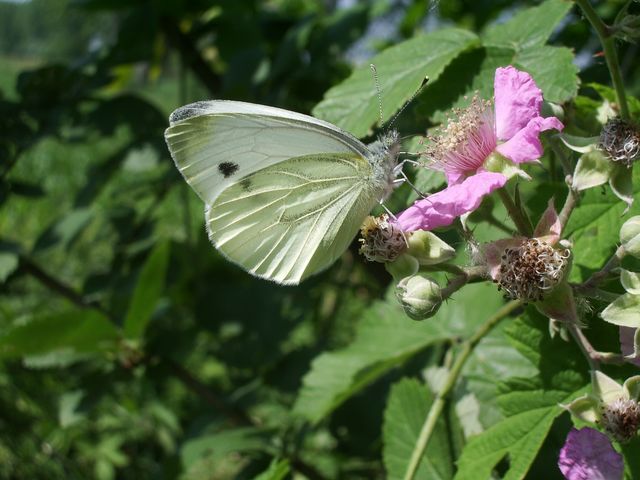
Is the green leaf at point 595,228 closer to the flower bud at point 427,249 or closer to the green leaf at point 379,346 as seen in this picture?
the flower bud at point 427,249

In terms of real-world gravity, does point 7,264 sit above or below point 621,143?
below

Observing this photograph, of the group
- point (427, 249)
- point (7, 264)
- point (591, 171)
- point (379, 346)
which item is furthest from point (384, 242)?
point (7, 264)

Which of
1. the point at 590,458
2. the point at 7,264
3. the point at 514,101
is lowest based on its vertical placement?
the point at 7,264

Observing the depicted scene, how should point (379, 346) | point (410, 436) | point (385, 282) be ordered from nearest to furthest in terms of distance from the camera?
point (410, 436) → point (379, 346) → point (385, 282)

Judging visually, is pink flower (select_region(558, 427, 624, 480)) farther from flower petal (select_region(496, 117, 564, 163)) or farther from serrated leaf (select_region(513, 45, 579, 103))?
serrated leaf (select_region(513, 45, 579, 103))

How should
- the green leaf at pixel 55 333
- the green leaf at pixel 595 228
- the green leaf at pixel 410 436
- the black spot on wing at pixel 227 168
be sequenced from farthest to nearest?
the green leaf at pixel 55 333
the black spot on wing at pixel 227 168
the green leaf at pixel 410 436
the green leaf at pixel 595 228

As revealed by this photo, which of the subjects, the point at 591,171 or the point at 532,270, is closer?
the point at 532,270

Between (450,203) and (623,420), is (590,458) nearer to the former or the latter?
(623,420)

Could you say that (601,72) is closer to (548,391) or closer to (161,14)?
(548,391)

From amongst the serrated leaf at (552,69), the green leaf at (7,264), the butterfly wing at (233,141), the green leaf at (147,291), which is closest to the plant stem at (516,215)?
the serrated leaf at (552,69)
